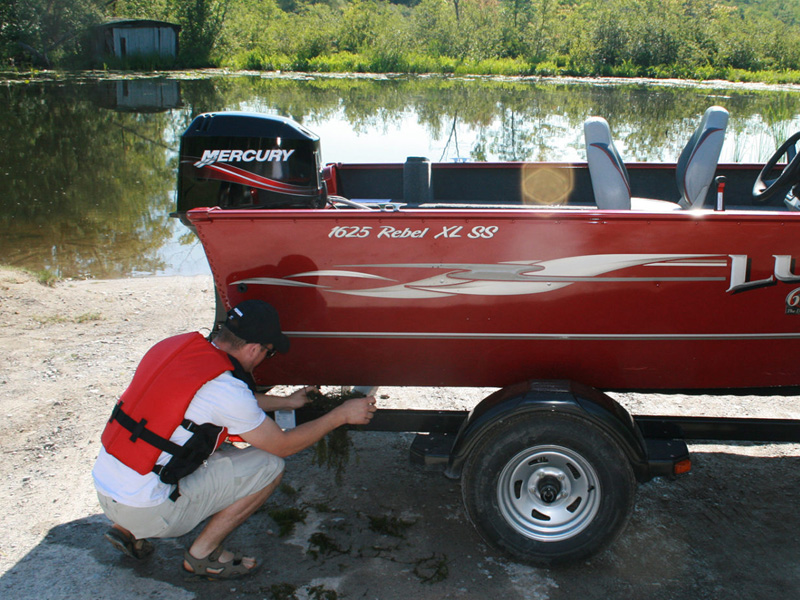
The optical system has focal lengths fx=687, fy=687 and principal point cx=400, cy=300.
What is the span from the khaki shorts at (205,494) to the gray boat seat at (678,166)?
231 cm

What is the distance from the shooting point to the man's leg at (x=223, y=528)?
2941 millimetres

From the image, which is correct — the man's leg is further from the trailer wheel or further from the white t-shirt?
the trailer wheel

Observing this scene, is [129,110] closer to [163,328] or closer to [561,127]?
[561,127]

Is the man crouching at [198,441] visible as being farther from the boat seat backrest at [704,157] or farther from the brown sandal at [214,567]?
the boat seat backrest at [704,157]

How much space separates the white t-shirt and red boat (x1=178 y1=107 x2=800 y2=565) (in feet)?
1.67

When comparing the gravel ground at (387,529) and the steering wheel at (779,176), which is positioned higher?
the steering wheel at (779,176)

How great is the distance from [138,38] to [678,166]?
121ft

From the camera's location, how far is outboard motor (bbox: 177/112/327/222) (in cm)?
370

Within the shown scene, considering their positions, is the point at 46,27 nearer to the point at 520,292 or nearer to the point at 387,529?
the point at 387,529

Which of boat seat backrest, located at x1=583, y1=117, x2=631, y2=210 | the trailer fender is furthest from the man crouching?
boat seat backrest, located at x1=583, y1=117, x2=631, y2=210

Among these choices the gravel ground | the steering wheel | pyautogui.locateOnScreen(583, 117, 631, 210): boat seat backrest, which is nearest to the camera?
the gravel ground

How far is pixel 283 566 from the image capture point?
3.06m

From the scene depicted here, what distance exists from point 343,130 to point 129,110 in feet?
24.4

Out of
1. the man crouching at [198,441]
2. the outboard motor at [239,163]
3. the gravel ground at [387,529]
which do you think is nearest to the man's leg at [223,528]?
the man crouching at [198,441]
